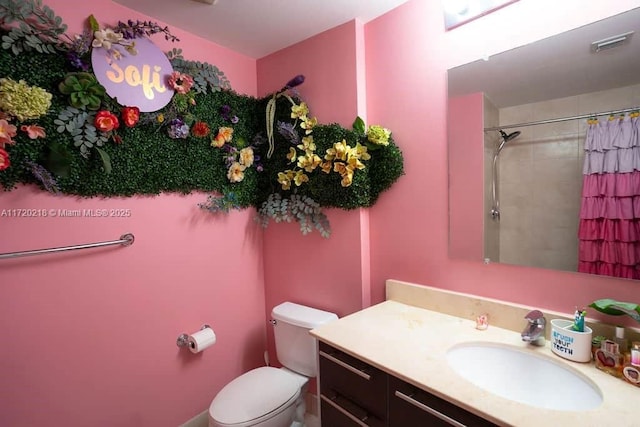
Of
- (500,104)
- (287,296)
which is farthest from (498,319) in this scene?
(287,296)

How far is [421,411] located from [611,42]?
1.36 metres

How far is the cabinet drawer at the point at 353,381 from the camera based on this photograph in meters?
1.02

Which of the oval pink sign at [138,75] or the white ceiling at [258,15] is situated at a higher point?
the white ceiling at [258,15]

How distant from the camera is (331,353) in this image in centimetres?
119

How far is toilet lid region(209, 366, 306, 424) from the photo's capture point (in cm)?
137

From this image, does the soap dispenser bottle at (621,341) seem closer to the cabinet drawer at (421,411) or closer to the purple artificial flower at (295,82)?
the cabinet drawer at (421,411)

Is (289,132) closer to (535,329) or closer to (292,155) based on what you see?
(292,155)

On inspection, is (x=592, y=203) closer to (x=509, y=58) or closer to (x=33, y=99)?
(x=509, y=58)

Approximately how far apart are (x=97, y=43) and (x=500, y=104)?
173cm

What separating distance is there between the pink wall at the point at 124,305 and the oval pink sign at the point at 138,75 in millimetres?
188

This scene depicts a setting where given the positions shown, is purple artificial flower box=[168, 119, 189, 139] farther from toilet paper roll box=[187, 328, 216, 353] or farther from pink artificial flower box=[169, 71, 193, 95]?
toilet paper roll box=[187, 328, 216, 353]

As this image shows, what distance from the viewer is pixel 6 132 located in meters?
1.07

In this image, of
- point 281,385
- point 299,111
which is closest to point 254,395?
point 281,385

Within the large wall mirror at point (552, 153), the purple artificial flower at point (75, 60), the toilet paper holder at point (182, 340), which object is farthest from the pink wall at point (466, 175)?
the purple artificial flower at point (75, 60)
